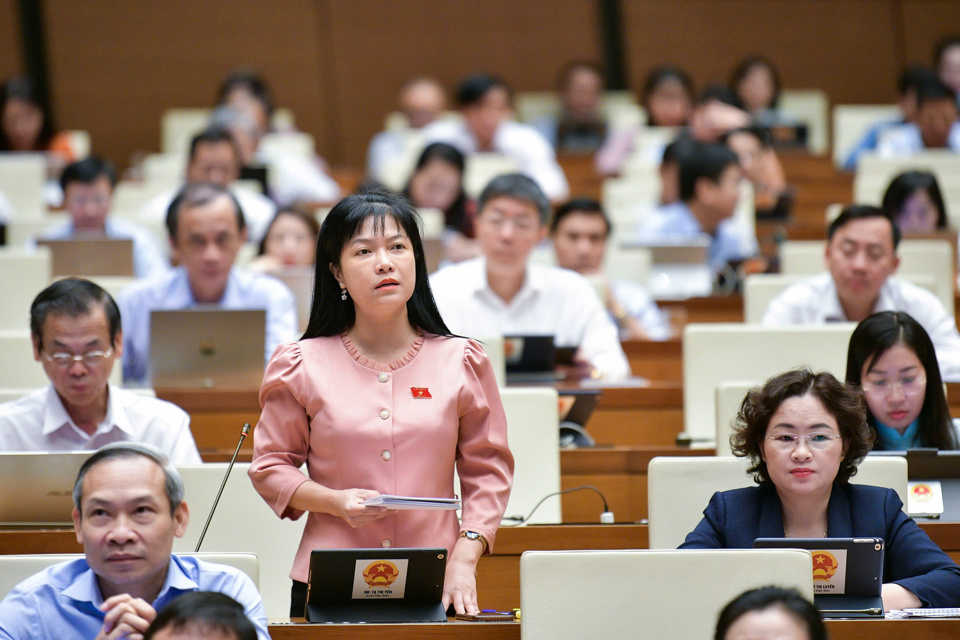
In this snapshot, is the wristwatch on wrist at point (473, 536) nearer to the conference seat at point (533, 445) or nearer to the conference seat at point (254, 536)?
the conference seat at point (254, 536)

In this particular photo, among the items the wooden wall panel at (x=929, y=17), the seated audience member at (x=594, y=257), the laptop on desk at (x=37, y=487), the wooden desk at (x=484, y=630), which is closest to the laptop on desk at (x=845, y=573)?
the wooden desk at (x=484, y=630)

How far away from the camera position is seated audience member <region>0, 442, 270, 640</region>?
2.22 metres

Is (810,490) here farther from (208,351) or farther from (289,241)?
(289,241)

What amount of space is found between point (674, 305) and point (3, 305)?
8.30 feet

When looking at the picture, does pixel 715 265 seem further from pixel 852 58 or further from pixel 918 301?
pixel 852 58

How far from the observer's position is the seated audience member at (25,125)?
8039 mm

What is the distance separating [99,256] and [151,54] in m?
4.10

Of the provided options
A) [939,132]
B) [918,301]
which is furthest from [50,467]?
Result: [939,132]

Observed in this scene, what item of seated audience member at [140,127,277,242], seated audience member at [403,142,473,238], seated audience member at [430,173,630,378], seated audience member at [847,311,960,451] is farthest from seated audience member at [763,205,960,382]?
seated audience member at [140,127,277,242]

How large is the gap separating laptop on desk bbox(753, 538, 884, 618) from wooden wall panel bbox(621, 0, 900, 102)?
7488 mm

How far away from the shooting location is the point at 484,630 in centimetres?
226

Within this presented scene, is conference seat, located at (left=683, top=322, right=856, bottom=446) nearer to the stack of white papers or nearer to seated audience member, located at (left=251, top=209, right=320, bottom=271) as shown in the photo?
the stack of white papers

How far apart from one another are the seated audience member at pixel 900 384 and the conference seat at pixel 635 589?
100 cm

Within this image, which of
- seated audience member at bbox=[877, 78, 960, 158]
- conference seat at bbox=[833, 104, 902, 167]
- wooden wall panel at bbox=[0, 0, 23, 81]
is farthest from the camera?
wooden wall panel at bbox=[0, 0, 23, 81]
